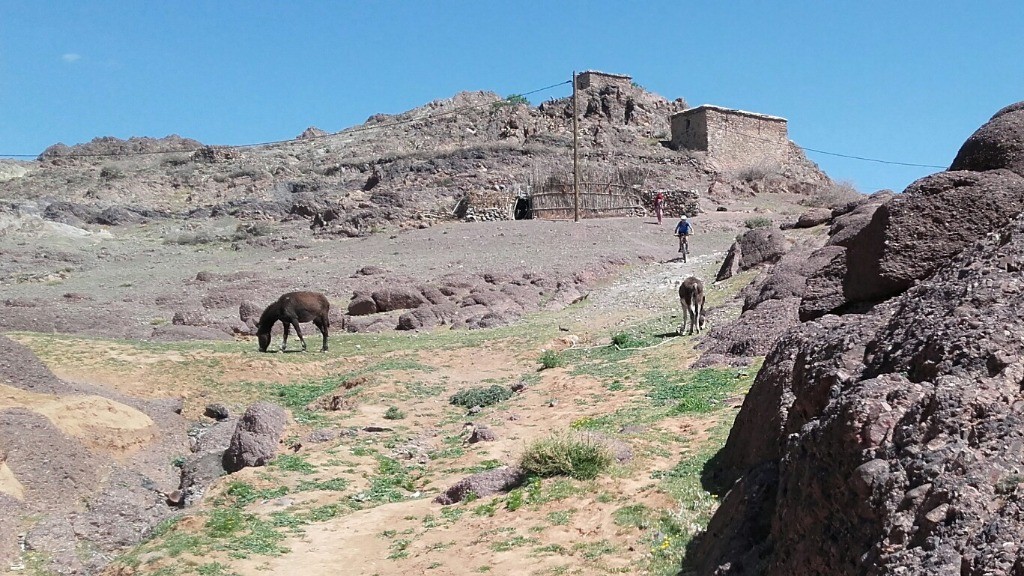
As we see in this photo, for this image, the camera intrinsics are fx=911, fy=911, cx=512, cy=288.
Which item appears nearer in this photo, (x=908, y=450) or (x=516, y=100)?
(x=908, y=450)

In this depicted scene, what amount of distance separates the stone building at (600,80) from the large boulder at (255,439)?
60881mm

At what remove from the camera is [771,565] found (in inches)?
178

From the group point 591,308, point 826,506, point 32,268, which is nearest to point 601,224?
point 591,308

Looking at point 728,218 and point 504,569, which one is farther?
point 728,218

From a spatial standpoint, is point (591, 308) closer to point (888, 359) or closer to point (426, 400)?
point (426, 400)


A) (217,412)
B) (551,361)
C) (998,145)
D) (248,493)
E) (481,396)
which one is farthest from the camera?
(551,361)

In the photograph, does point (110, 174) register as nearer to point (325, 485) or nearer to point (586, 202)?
point (586, 202)

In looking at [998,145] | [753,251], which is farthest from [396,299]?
[998,145]

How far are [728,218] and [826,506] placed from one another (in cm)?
4314

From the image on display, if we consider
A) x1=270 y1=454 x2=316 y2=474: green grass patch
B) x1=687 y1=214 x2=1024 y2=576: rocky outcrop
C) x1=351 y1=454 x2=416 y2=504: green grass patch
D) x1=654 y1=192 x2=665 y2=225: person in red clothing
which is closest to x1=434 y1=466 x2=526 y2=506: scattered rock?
x1=351 y1=454 x2=416 y2=504: green grass patch

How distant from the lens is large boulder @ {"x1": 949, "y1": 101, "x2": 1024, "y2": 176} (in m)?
7.48

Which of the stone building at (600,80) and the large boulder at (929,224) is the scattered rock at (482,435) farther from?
the stone building at (600,80)

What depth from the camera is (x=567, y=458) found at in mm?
8977

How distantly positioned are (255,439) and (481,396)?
164 inches
